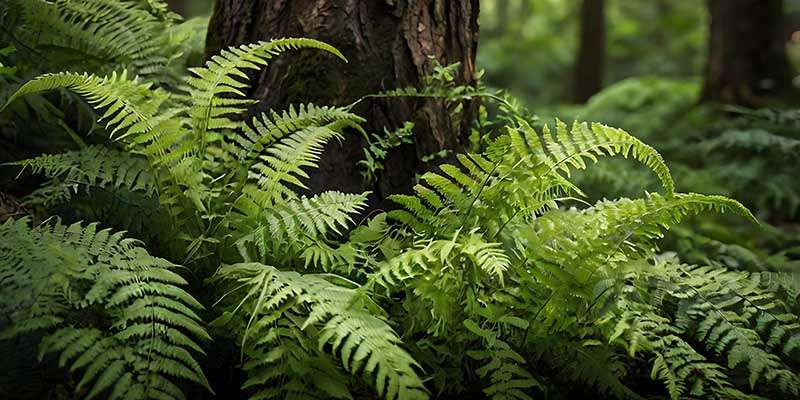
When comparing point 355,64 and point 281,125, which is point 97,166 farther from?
point 355,64

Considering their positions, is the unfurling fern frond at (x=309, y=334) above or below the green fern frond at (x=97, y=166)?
below

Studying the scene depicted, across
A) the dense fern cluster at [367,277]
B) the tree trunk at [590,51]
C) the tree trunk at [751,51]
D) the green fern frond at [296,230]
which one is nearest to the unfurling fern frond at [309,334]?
the dense fern cluster at [367,277]

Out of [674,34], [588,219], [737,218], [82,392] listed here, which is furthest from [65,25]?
[674,34]

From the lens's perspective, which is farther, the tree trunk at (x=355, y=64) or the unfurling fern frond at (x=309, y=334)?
the tree trunk at (x=355, y=64)

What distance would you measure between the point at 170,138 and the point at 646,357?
5.89ft

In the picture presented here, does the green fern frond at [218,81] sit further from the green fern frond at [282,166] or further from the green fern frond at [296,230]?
the green fern frond at [296,230]

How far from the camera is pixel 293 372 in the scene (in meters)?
1.73

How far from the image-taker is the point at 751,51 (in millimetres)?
6473

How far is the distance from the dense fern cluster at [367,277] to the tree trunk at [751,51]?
16.0 feet

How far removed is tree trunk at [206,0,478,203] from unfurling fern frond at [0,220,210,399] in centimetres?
90

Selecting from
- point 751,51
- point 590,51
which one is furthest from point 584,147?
point 590,51

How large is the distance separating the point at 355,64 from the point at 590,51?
326 inches

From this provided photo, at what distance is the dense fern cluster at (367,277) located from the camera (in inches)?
67.8

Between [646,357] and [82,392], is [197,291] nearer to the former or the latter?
[82,392]
